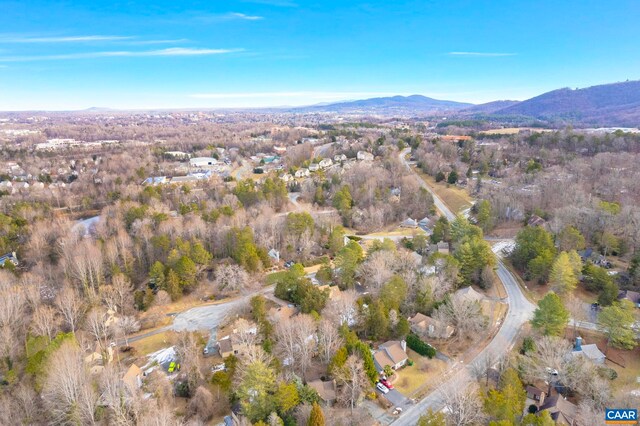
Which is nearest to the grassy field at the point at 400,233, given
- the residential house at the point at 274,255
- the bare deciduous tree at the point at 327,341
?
the residential house at the point at 274,255

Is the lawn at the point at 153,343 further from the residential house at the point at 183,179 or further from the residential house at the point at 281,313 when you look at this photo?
the residential house at the point at 183,179

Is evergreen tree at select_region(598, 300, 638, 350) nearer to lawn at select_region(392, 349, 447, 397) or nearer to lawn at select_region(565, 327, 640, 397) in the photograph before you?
lawn at select_region(565, 327, 640, 397)

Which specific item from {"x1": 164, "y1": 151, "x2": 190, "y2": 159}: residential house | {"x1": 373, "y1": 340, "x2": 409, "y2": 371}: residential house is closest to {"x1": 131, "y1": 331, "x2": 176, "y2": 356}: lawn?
{"x1": 373, "y1": 340, "x2": 409, "y2": 371}: residential house

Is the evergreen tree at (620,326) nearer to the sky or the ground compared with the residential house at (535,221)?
nearer to the ground

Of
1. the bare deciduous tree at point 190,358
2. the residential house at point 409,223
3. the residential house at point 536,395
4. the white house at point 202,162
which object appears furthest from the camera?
the white house at point 202,162

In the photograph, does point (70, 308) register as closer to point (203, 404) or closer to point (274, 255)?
point (203, 404)

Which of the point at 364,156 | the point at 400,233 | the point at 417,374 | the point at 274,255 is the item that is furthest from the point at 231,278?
the point at 364,156

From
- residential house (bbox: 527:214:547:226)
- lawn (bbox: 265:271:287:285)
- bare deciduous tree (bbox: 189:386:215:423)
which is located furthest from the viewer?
residential house (bbox: 527:214:547:226)
